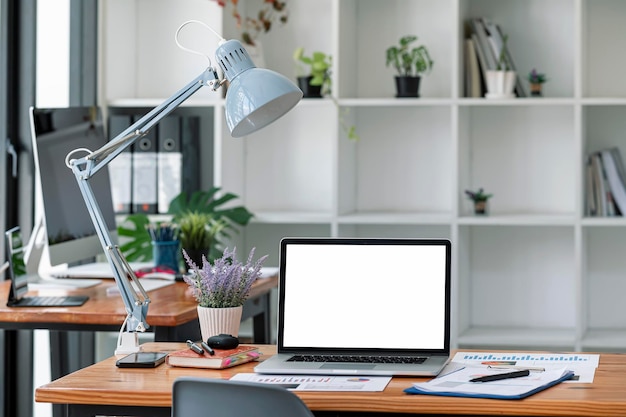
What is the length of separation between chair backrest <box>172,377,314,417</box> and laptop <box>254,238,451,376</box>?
390 mm

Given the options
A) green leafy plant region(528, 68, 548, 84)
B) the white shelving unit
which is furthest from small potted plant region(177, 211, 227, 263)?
green leafy plant region(528, 68, 548, 84)

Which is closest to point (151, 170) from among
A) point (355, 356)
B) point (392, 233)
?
point (392, 233)

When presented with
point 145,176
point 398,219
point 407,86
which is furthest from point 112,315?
point 407,86

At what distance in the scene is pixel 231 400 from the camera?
5.31ft

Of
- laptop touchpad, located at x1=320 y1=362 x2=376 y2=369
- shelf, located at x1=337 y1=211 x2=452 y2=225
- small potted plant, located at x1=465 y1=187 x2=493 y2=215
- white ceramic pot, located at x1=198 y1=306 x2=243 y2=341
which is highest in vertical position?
small potted plant, located at x1=465 y1=187 x2=493 y2=215

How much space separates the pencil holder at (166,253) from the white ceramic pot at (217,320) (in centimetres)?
117

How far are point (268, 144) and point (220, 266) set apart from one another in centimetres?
218

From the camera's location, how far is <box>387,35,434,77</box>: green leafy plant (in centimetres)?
397

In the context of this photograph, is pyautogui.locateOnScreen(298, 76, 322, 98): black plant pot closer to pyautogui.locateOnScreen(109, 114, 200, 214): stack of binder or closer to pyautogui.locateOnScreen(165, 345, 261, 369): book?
pyautogui.locateOnScreen(109, 114, 200, 214): stack of binder

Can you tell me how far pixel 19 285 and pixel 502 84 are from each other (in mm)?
2078

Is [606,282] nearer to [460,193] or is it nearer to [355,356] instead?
[460,193]

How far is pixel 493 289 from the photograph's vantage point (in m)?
4.22

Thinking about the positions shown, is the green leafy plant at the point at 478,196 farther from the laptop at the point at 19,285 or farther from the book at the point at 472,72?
the laptop at the point at 19,285

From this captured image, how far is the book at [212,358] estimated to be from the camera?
6.57 ft
